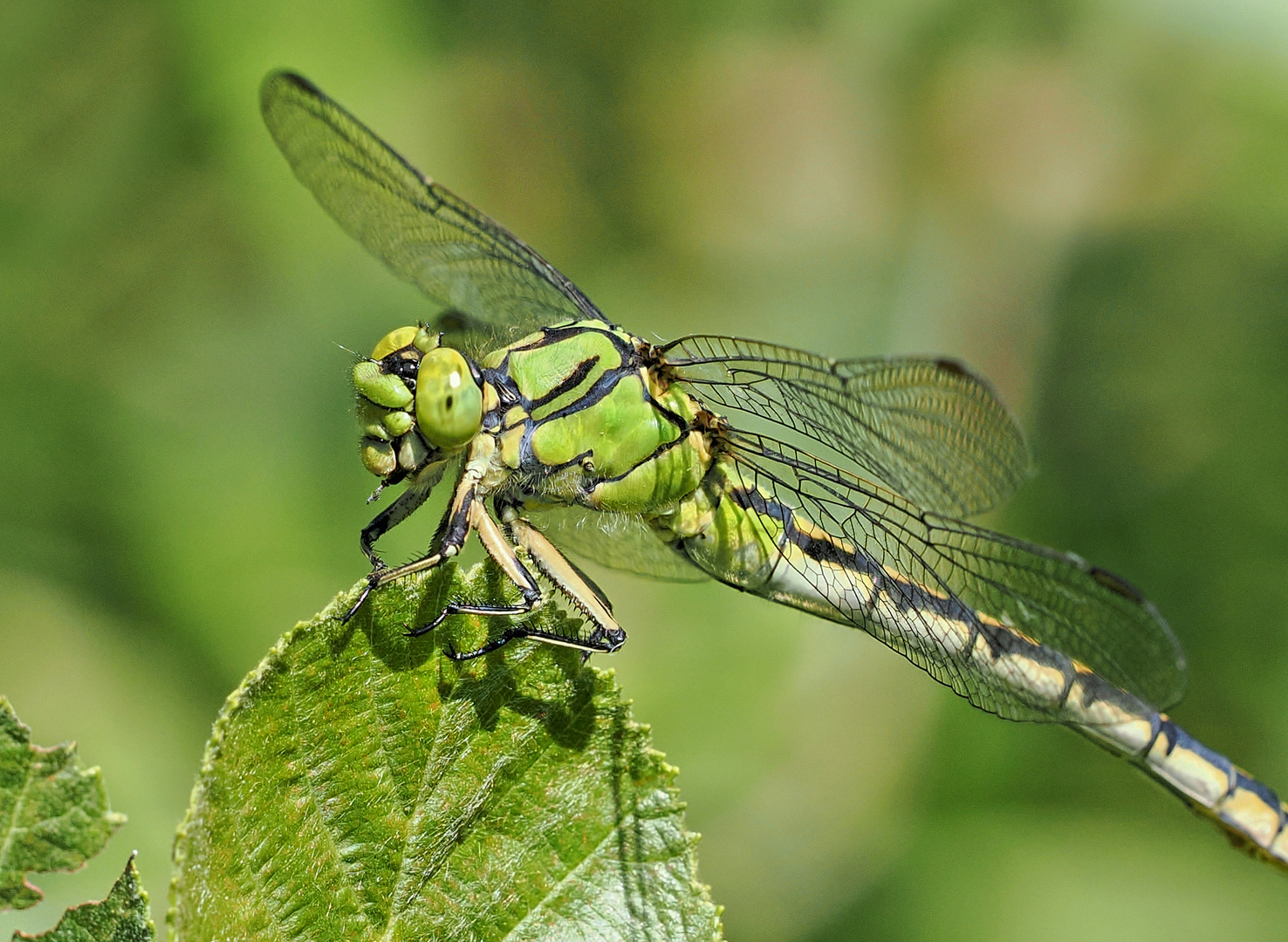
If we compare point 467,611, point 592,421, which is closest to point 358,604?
point 467,611

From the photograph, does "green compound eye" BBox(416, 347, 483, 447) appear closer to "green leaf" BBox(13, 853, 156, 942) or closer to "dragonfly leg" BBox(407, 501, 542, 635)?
"dragonfly leg" BBox(407, 501, 542, 635)

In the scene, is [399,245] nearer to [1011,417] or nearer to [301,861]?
[1011,417]

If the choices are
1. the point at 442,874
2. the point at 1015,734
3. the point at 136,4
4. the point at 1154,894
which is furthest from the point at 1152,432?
the point at 136,4

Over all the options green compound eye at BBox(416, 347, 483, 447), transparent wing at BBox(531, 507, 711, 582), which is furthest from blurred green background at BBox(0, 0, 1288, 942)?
green compound eye at BBox(416, 347, 483, 447)

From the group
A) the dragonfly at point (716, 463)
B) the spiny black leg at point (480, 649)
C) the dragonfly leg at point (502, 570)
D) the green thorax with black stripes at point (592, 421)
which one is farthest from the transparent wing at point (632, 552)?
the spiny black leg at point (480, 649)

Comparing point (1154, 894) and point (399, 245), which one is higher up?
point (399, 245)

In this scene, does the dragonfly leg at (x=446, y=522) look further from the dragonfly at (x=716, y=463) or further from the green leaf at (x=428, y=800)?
the green leaf at (x=428, y=800)
